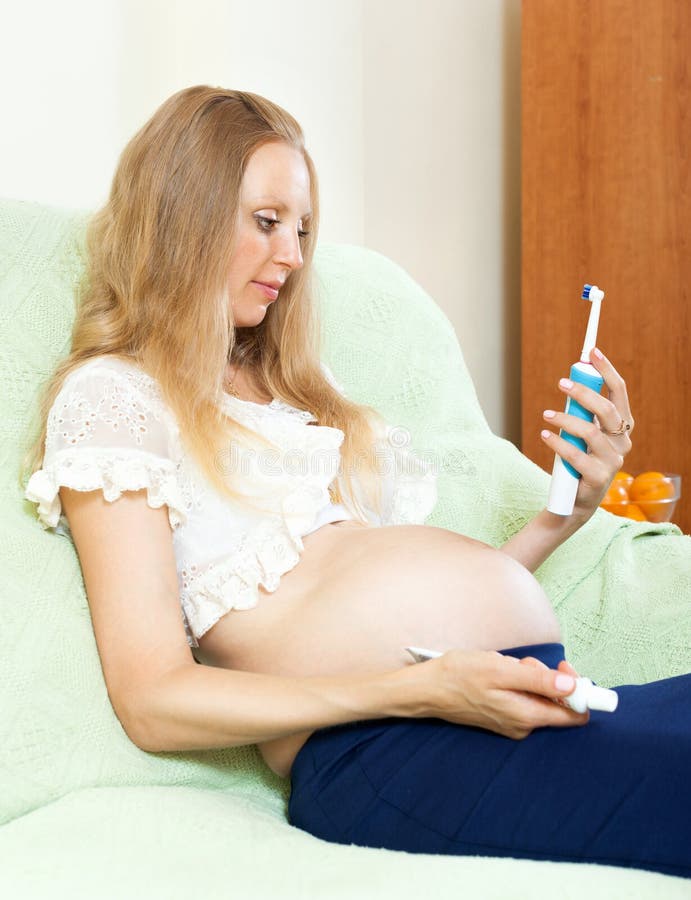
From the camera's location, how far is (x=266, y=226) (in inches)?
47.9

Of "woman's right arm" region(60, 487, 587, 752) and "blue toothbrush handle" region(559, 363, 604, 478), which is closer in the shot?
"woman's right arm" region(60, 487, 587, 752)

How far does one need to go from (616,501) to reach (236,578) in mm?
1021

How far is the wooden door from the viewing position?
8.75ft

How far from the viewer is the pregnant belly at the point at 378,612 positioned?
1018mm

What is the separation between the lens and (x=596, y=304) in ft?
3.89

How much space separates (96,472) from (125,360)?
19 centimetres

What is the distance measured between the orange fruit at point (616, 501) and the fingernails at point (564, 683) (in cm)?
106

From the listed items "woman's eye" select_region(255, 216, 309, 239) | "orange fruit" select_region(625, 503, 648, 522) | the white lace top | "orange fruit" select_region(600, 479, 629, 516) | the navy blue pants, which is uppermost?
"woman's eye" select_region(255, 216, 309, 239)

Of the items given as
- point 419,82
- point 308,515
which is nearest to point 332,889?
point 308,515

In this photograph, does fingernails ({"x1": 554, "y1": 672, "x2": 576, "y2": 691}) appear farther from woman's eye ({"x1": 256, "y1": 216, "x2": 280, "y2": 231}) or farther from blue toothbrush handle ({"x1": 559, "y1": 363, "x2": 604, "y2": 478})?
woman's eye ({"x1": 256, "y1": 216, "x2": 280, "y2": 231})

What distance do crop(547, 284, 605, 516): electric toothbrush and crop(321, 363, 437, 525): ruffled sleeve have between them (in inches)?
7.1

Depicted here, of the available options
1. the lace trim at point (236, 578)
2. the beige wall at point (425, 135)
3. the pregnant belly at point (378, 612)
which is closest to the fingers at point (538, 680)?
the pregnant belly at point (378, 612)

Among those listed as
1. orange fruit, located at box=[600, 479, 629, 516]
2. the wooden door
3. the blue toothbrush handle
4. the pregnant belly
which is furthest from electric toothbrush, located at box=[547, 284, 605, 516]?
the wooden door

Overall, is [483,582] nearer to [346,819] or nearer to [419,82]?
[346,819]
